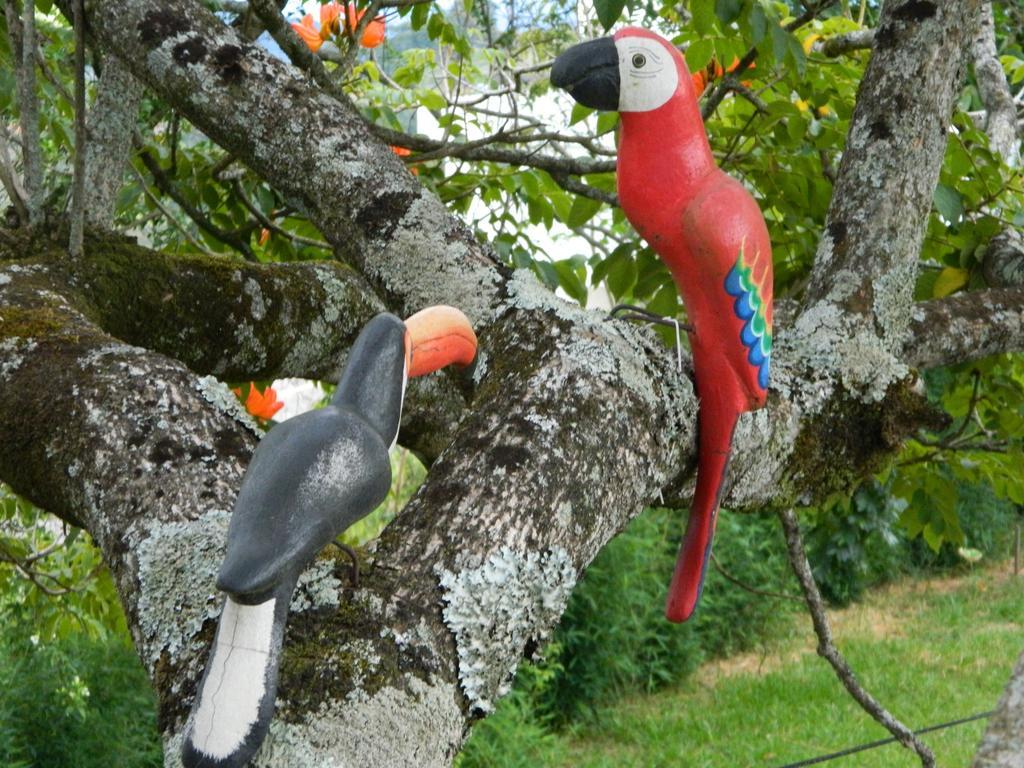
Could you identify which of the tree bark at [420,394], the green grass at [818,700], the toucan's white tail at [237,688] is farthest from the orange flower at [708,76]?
the green grass at [818,700]

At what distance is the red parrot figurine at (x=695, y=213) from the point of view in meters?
1.60

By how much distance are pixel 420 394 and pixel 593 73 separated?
863mm

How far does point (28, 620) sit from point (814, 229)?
115 inches

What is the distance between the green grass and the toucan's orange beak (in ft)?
13.2

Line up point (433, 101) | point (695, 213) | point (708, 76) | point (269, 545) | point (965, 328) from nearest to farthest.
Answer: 1. point (269, 545)
2. point (695, 213)
3. point (965, 328)
4. point (708, 76)
5. point (433, 101)

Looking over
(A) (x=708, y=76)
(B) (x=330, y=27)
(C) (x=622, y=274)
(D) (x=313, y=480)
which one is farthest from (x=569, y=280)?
(D) (x=313, y=480)

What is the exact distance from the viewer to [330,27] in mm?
3035

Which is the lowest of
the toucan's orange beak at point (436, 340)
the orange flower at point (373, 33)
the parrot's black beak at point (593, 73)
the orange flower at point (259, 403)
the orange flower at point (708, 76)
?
the orange flower at point (259, 403)

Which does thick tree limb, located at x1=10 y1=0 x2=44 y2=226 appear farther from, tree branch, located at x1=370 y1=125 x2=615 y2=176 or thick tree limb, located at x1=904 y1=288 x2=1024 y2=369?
thick tree limb, located at x1=904 y1=288 x2=1024 y2=369

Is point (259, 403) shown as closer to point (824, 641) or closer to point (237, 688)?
point (824, 641)

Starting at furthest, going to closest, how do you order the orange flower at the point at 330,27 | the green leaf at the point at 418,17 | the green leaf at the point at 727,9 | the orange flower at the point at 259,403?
1. the orange flower at the point at 330,27
2. the green leaf at the point at 418,17
3. the orange flower at the point at 259,403
4. the green leaf at the point at 727,9

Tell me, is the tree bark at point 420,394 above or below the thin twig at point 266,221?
above

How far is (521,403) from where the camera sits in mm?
1352

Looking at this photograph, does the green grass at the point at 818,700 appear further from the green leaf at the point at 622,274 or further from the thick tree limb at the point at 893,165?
the thick tree limb at the point at 893,165
